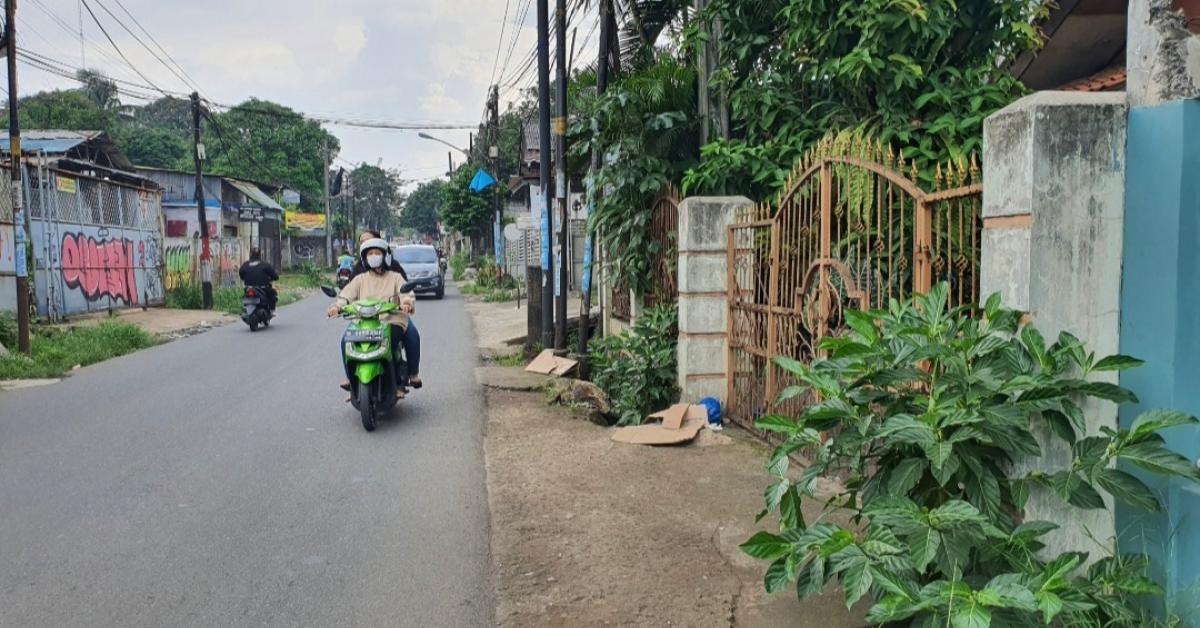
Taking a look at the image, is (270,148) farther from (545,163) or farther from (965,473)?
(965,473)

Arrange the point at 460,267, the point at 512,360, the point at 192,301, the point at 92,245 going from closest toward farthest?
the point at 512,360
the point at 92,245
the point at 192,301
the point at 460,267

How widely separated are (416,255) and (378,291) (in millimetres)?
20219

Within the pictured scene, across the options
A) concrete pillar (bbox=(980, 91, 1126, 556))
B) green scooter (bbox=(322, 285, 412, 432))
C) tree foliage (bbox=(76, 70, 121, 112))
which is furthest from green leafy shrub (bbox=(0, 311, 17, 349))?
tree foliage (bbox=(76, 70, 121, 112))

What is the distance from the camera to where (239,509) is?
5.20 meters

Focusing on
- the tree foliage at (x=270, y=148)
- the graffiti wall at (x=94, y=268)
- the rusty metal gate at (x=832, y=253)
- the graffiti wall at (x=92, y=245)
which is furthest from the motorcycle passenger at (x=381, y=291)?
the tree foliage at (x=270, y=148)

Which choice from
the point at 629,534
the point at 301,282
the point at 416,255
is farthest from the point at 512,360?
the point at 301,282

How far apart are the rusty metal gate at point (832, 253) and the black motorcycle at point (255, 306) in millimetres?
12440

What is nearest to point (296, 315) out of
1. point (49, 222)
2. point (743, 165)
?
point (49, 222)

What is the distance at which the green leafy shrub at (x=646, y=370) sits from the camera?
7656 millimetres

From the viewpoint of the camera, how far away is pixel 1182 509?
2930 millimetres

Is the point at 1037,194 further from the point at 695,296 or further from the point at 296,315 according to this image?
the point at 296,315

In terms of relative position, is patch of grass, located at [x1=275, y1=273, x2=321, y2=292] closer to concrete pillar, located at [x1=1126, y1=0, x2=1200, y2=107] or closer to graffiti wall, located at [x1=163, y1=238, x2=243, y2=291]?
graffiti wall, located at [x1=163, y1=238, x2=243, y2=291]

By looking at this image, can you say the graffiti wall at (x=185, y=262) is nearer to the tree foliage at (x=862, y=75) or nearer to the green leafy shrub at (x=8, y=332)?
the green leafy shrub at (x=8, y=332)

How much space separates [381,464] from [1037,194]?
186 inches
